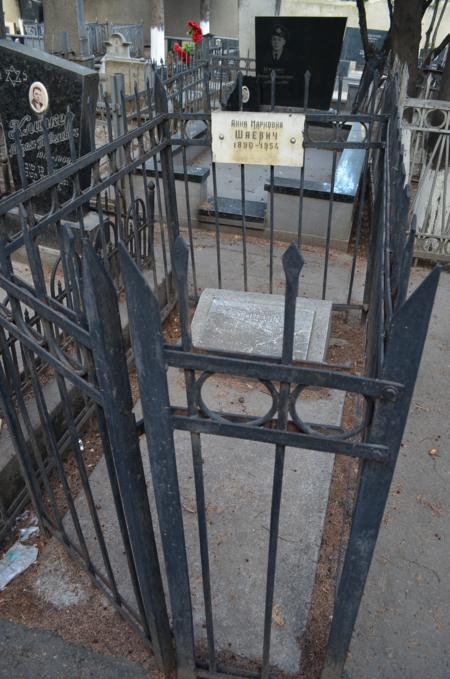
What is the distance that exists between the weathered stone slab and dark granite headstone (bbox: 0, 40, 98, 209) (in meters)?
2.08

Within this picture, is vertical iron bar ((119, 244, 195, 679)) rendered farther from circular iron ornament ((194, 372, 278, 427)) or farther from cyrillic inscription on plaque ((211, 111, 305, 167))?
cyrillic inscription on plaque ((211, 111, 305, 167))

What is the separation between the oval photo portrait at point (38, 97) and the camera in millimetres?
4828

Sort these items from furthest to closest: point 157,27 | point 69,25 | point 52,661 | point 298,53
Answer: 1. point 157,27
2. point 69,25
3. point 298,53
4. point 52,661

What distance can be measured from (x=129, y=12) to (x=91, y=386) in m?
30.9

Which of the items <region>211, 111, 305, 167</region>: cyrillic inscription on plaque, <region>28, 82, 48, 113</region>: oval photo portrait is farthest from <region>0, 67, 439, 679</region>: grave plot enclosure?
<region>28, 82, 48, 113</region>: oval photo portrait

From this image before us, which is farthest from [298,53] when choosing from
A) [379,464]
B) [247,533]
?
[379,464]

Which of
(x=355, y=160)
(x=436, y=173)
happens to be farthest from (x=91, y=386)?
(x=355, y=160)

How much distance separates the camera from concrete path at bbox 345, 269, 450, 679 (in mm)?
A: 2188

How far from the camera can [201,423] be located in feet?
4.76

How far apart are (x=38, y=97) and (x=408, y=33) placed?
17.7 feet

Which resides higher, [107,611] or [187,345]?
[187,345]

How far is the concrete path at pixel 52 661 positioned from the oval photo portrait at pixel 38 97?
14.4 ft

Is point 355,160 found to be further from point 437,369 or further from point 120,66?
point 120,66

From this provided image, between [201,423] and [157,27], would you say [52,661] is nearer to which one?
[201,423]
